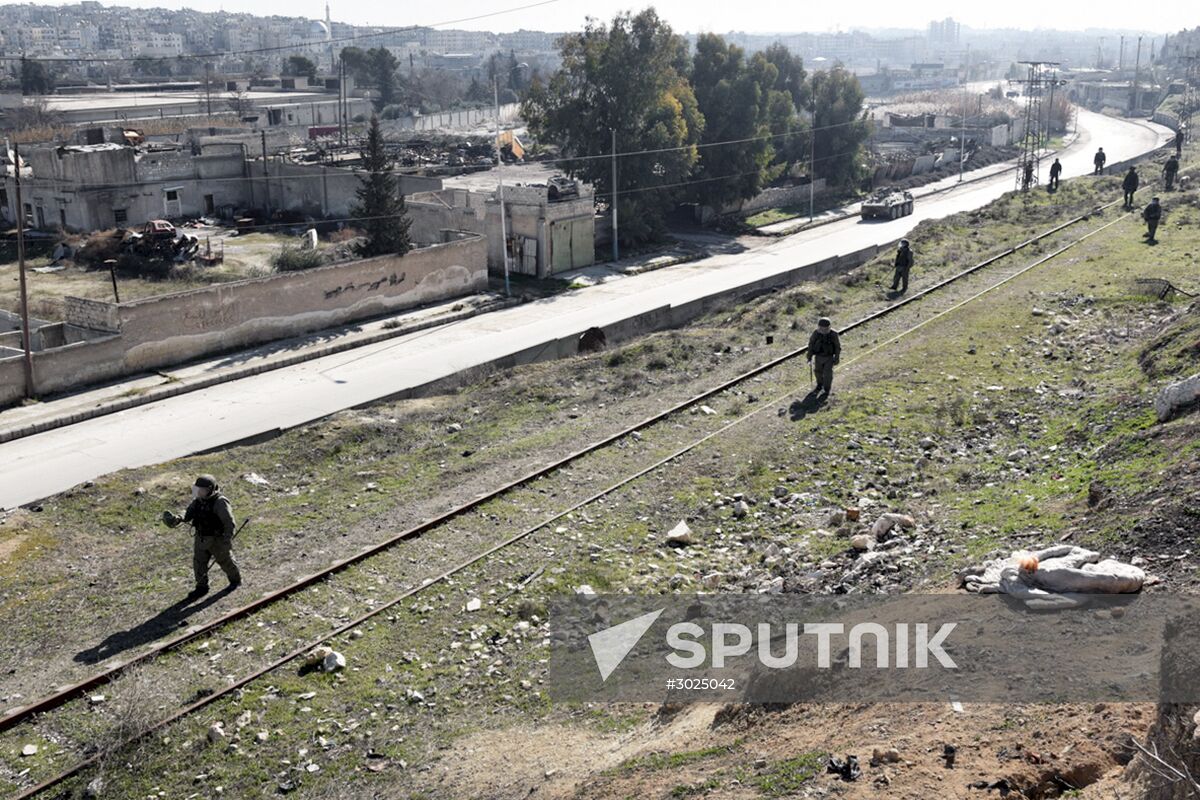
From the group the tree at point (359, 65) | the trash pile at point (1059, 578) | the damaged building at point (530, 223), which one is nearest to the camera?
the trash pile at point (1059, 578)

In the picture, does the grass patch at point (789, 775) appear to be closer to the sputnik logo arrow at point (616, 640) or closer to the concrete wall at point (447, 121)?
the sputnik logo arrow at point (616, 640)

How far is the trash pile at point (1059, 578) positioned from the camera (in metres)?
8.36

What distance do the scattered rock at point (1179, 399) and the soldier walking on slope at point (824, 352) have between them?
16.1 feet

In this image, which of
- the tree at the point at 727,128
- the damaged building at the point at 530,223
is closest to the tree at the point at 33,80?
the tree at the point at 727,128

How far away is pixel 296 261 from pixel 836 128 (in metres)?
34.7

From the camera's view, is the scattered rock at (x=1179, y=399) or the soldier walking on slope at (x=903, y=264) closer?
the scattered rock at (x=1179, y=399)

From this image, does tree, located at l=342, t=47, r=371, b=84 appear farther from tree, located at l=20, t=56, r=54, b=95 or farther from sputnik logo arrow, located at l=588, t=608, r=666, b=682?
sputnik logo arrow, located at l=588, t=608, r=666, b=682

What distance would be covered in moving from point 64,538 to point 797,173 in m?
50.7

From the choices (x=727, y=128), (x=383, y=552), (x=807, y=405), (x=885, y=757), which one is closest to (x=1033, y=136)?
(x=727, y=128)

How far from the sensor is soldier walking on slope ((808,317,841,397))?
657 inches

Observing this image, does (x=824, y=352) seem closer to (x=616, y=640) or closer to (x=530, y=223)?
(x=616, y=640)

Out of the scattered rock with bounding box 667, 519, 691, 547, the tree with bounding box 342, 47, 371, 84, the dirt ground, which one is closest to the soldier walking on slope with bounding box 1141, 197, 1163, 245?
the scattered rock with bounding box 667, 519, 691, 547

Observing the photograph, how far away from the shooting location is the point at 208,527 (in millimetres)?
11328

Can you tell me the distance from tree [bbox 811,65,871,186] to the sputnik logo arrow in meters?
51.4
